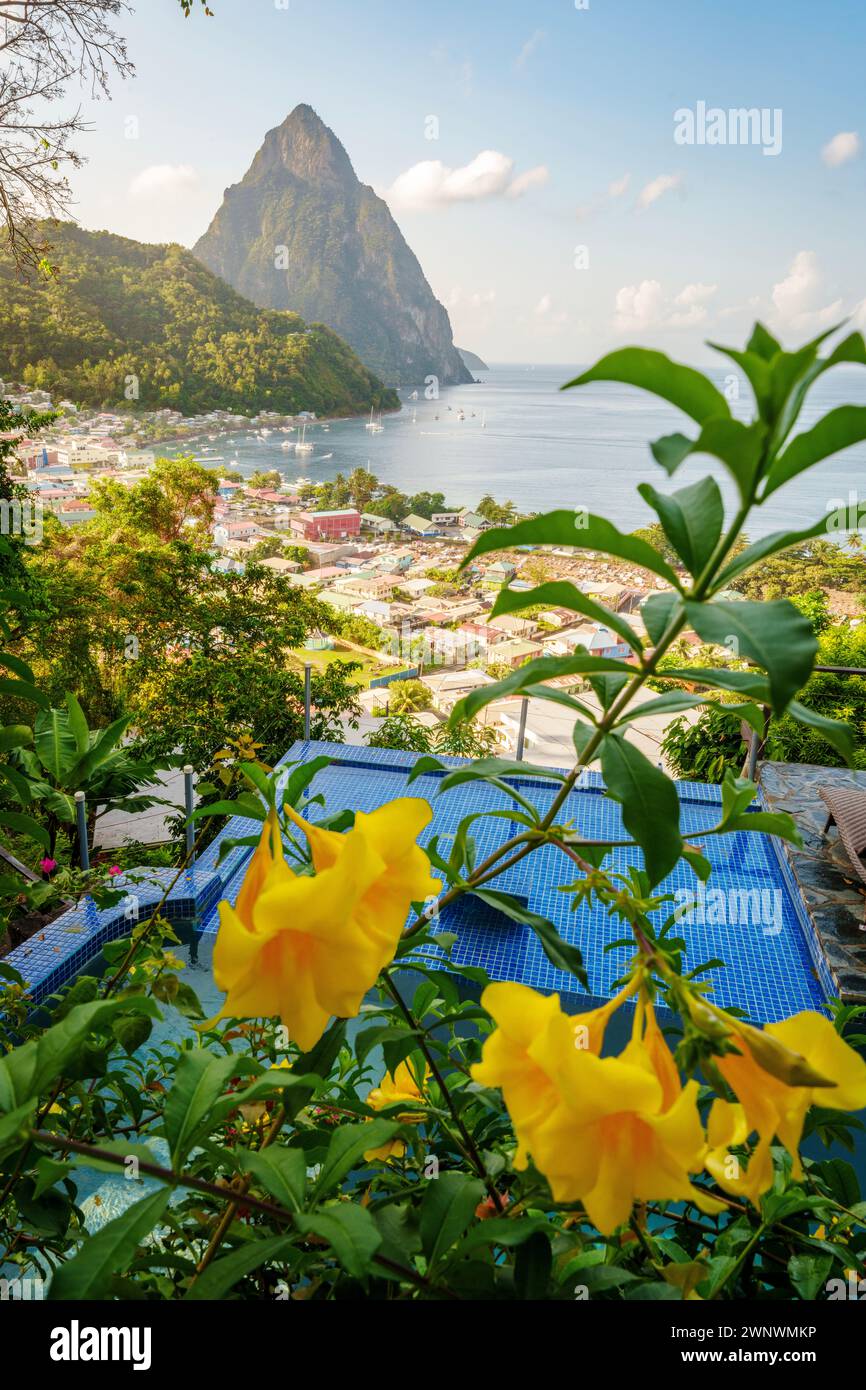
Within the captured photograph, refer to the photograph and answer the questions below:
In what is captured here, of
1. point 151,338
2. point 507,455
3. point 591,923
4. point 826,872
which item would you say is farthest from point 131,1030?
point 507,455

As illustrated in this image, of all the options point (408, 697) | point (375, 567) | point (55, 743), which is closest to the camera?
point (55, 743)

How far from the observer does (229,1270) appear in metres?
0.32

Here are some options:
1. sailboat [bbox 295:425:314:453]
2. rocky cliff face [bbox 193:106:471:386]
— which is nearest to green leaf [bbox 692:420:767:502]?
sailboat [bbox 295:425:314:453]

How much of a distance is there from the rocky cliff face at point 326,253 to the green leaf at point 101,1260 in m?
15.6

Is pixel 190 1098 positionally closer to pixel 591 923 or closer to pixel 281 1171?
pixel 281 1171

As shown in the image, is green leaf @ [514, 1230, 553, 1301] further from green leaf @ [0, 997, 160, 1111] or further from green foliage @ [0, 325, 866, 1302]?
green leaf @ [0, 997, 160, 1111]

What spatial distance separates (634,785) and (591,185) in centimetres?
1550

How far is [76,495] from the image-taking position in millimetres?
8594

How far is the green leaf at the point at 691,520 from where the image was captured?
33 centimetres

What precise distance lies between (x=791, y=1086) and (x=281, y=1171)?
8.2 inches

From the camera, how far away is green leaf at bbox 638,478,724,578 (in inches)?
13.1

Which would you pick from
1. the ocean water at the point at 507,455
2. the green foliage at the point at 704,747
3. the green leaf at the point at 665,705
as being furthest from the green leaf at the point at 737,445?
the ocean water at the point at 507,455

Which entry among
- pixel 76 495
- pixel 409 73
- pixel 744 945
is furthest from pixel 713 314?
pixel 744 945

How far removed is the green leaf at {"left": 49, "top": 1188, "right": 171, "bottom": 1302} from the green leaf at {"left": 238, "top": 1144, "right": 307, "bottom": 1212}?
2.0 inches
